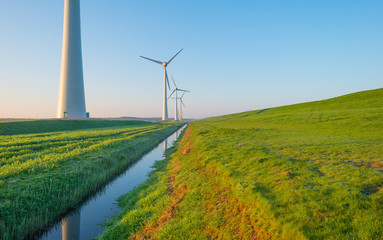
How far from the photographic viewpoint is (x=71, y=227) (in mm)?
10312

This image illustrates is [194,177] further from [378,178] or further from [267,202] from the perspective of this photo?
[378,178]

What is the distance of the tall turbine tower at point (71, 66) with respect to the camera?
6775 centimetres

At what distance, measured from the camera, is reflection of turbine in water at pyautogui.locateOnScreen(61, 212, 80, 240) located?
31.4 ft

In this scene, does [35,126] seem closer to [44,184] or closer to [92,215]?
[44,184]

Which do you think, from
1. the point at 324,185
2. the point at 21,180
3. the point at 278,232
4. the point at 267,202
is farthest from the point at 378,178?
the point at 21,180

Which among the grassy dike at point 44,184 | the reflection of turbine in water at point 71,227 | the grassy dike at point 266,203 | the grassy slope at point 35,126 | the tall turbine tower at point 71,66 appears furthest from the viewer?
the tall turbine tower at point 71,66

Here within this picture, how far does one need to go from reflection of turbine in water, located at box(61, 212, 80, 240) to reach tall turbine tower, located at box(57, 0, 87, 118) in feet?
235

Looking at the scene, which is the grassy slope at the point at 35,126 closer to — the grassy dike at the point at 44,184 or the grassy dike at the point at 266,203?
the grassy dike at the point at 44,184

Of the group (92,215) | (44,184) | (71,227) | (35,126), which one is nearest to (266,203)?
(92,215)

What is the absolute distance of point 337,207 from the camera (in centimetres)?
667

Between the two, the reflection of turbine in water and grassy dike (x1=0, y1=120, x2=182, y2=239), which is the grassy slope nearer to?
grassy dike (x1=0, y1=120, x2=182, y2=239)

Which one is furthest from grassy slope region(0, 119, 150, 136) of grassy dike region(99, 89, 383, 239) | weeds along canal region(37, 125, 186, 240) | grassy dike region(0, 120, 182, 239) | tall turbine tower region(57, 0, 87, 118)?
grassy dike region(99, 89, 383, 239)

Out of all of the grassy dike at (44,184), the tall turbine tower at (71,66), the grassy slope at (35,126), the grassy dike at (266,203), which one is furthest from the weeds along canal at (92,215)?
the tall turbine tower at (71,66)

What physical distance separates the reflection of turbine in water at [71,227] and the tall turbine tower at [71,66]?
7148 cm
